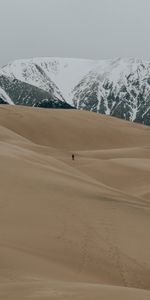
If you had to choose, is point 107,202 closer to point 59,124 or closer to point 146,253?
point 146,253

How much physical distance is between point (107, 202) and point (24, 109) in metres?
41.4

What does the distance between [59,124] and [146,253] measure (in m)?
39.8

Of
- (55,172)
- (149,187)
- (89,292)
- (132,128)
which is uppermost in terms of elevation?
(89,292)

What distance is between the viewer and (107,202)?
13055 mm

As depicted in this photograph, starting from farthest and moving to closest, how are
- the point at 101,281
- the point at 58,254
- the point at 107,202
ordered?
the point at 107,202
the point at 58,254
the point at 101,281

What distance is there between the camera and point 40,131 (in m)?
46.5

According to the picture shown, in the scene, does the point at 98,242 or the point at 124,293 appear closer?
the point at 124,293

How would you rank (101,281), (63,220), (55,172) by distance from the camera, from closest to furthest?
(101,281) < (63,220) < (55,172)

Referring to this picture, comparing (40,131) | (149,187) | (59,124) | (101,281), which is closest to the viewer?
(101,281)

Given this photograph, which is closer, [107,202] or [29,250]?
[29,250]

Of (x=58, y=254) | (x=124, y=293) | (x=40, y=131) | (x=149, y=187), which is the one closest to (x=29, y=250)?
(x=58, y=254)

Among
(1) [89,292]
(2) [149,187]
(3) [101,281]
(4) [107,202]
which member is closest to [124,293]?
(1) [89,292]

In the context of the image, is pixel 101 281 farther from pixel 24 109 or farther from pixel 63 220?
pixel 24 109

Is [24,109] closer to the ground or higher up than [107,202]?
closer to the ground
